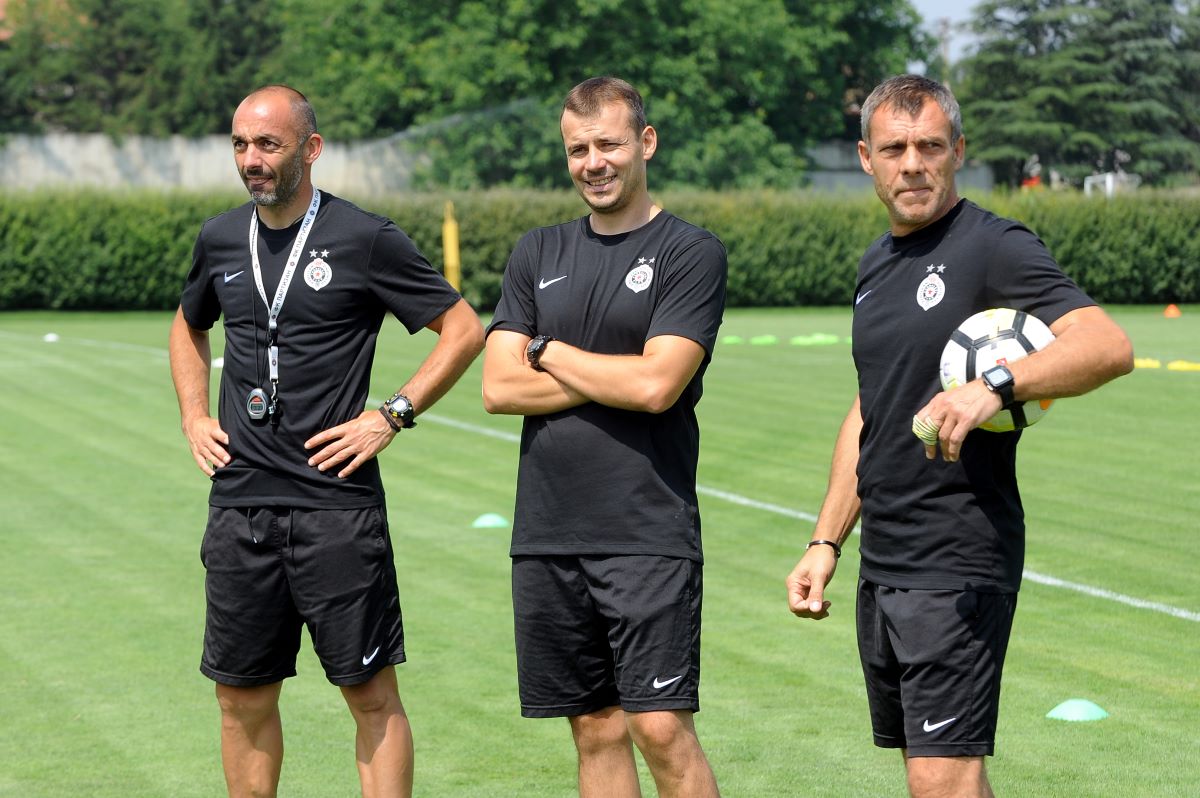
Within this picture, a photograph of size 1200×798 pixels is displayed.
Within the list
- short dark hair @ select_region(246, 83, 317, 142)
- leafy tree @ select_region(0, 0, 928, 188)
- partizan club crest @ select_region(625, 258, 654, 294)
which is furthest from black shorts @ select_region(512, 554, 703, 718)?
leafy tree @ select_region(0, 0, 928, 188)

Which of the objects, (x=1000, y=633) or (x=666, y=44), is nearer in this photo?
(x=1000, y=633)

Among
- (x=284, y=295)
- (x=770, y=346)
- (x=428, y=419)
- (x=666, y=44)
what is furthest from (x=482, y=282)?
(x=284, y=295)

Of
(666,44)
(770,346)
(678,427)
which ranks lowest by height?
(770,346)

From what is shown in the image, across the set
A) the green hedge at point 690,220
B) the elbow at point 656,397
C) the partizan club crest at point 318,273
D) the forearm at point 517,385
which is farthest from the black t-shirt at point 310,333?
the green hedge at point 690,220

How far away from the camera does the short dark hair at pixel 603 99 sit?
16.5ft

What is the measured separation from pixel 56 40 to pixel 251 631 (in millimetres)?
65316

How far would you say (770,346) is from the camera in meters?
28.7

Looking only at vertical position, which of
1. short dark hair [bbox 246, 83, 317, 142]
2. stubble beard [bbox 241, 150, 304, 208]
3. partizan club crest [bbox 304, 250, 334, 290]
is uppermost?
short dark hair [bbox 246, 83, 317, 142]

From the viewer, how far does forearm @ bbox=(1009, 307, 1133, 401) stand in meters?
4.13

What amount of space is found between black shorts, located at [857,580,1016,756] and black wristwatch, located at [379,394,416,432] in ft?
5.89

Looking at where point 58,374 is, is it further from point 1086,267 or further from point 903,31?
point 903,31

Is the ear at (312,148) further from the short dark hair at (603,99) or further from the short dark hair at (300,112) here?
the short dark hair at (603,99)

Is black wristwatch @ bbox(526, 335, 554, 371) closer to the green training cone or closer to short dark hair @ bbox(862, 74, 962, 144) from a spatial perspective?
short dark hair @ bbox(862, 74, 962, 144)

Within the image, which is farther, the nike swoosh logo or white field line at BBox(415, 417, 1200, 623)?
white field line at BBox(415, 417, 1200, 623)
